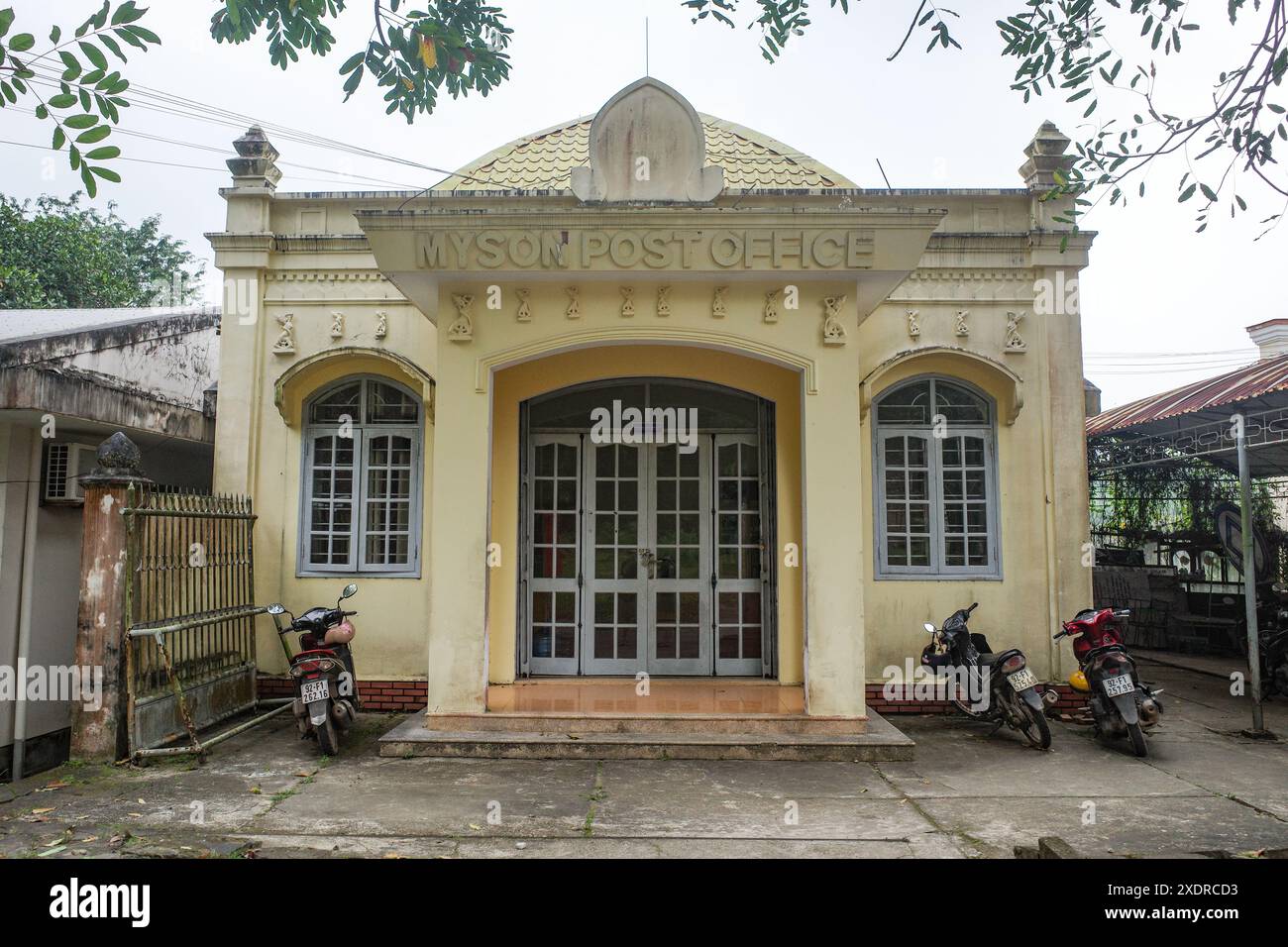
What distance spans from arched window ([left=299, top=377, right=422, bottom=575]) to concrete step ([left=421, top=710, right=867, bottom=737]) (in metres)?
1.90

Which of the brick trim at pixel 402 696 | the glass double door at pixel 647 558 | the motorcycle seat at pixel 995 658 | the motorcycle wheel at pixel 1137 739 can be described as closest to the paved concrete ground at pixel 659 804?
the motorcycle wheel at pixel 1137 739

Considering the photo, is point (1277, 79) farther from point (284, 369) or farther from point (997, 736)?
point (284, 369)

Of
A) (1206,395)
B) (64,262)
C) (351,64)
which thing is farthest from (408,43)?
(64,262)

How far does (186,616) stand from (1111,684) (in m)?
6.98

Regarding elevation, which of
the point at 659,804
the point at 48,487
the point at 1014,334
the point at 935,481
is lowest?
the point at 659,804

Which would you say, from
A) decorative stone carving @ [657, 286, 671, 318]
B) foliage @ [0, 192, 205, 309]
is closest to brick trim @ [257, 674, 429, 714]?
decorative stone carving @ [657, 286, 671, 318]

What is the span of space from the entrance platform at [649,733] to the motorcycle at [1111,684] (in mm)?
1533

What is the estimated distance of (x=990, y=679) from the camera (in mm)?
6582

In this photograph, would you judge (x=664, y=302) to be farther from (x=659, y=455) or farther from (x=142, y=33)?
(x=142, y=33)

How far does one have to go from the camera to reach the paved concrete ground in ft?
13.9

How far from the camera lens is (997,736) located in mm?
6609

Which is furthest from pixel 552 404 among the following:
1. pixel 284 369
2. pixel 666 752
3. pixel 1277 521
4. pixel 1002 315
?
pixel 1277 521

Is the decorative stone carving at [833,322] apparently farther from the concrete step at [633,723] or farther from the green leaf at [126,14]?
the green leaf at [126,14]

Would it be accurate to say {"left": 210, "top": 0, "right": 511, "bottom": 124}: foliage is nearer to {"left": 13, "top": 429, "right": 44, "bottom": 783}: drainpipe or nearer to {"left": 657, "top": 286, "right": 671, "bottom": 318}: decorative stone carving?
{"left": 657, "top": 286, "right": 671, "bottom": 318}: decorative stone carving
